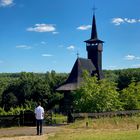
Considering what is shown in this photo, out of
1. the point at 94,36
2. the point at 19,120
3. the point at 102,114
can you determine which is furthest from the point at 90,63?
the point at 19,120

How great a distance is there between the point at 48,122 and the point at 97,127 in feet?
18.2

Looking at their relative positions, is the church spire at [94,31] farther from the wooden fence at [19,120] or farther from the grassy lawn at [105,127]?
the wooden fence at [19,120]

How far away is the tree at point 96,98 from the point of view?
132 ft

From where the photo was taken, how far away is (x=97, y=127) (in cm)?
2572

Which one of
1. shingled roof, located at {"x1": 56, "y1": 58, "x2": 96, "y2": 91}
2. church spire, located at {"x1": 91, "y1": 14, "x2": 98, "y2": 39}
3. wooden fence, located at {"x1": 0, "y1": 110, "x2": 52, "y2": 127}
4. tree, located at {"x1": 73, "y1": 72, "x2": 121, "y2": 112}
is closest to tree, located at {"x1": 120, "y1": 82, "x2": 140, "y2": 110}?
tree, located at {"x1": 73, "y1": 72, "x2": 121, "y2": 112}

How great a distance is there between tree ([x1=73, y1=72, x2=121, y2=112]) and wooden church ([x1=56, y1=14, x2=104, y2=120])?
2148 centimetres

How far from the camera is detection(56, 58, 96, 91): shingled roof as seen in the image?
6734cm

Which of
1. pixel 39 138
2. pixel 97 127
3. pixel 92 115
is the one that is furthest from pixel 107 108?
pixel 39 138

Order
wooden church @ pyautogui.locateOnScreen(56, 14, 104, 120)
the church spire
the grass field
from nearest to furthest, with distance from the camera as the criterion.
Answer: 1. the grass field
2. wooden church @ pyautogui.locateOnScreen(56, 14, 104, 120)
3. the church spire

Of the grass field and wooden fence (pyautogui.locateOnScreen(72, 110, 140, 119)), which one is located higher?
wooden fence (pyautogui.locateOnScreen(72, 110, 140, 119))

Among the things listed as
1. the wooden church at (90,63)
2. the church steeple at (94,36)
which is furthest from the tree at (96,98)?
the church steeple at (94,36)

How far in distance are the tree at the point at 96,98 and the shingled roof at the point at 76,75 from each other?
21610 millimetres

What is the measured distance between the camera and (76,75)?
228 feet

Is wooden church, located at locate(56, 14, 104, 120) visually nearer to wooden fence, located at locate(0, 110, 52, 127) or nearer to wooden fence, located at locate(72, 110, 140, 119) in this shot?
wooden fence, located at locate(72, 110, 140, 119)
